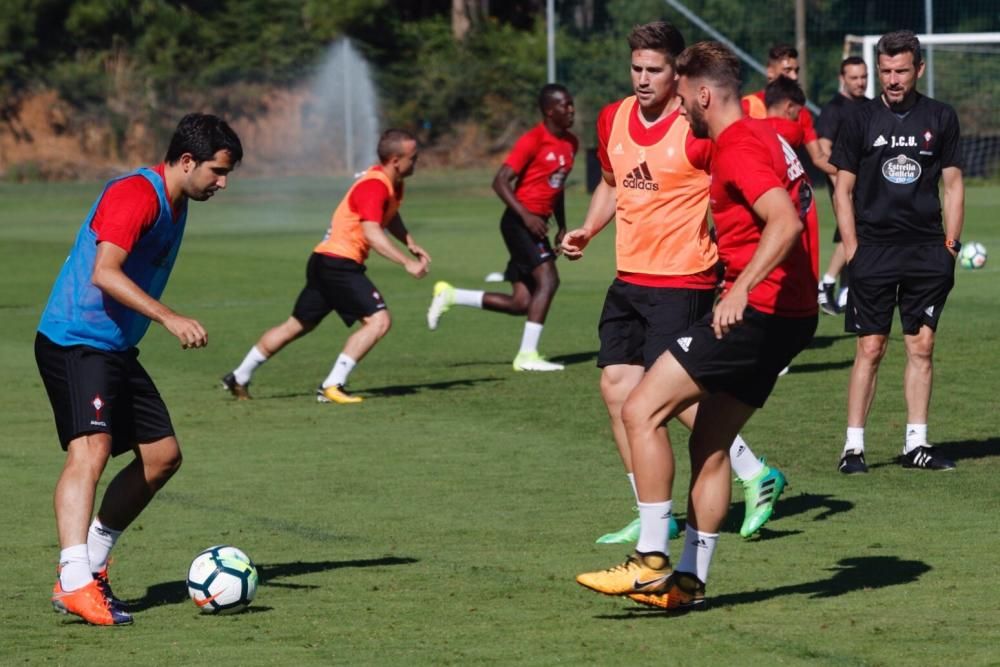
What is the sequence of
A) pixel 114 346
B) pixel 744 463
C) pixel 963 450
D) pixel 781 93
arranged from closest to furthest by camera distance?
1. pixel 114 346
2. pixel 744 463
3. pixel 963 450
4. pixel 781 93

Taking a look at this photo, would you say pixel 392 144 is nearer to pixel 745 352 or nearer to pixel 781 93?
pixel 781 93

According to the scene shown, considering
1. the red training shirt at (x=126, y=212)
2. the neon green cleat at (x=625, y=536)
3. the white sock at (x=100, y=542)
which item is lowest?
the neon green cleat at (x=625, y=536)

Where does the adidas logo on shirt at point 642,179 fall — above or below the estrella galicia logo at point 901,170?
above

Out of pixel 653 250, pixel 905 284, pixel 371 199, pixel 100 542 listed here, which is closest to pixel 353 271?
pixel 371 199

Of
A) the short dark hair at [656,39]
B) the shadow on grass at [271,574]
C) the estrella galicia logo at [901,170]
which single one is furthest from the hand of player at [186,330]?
the estrella galicia logo at [901,170]

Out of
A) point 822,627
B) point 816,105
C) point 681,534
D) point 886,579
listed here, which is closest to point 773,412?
point 681,534

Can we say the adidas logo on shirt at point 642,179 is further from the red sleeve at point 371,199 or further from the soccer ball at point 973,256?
the soccer ball at point 973,256

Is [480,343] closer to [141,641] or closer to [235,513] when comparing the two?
[235,513]

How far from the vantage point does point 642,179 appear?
805 centimetres

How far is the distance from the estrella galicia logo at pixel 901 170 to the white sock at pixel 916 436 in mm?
1316

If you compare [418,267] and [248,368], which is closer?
[418,267]

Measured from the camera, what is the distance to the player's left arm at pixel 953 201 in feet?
32.3

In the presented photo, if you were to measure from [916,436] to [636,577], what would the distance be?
3.63m

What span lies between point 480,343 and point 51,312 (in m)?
9.42
